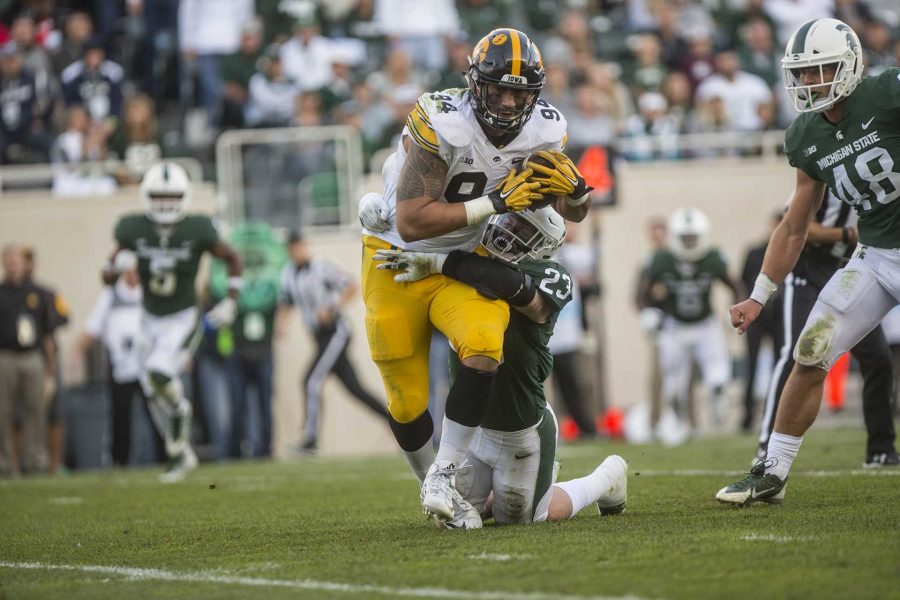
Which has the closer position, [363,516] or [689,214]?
[363,516]

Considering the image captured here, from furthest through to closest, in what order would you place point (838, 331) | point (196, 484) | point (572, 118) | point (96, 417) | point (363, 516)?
point (572, 118) → point (96, 417) → point (196, 484) → point (363, 516) → point (838, 331)

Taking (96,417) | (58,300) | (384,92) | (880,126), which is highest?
(384,92)

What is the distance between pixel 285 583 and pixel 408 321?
1.41 m

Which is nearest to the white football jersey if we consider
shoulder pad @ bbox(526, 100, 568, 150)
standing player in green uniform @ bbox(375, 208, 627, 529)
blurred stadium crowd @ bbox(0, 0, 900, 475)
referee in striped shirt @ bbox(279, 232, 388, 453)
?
shoulder pad @ bbox(526, 100, 568, 150)

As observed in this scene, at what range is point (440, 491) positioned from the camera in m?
4.73

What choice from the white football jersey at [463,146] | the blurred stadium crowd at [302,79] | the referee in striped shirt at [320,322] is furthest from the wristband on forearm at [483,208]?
the blurred stadium crowd at [302,79]

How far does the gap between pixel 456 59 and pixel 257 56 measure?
2.02 metres

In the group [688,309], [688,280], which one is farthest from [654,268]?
[688,309]

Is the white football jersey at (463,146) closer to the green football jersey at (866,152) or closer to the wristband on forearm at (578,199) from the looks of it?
the wristband on forearm at (578,199)

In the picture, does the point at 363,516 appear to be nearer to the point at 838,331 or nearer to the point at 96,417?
the point at 838,331

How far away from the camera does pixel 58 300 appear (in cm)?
1179

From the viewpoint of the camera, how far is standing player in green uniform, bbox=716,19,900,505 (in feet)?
16.9

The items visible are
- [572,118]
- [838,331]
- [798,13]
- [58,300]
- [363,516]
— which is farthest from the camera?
[798,13]

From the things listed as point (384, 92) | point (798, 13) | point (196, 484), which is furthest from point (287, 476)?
point (798, 13)
